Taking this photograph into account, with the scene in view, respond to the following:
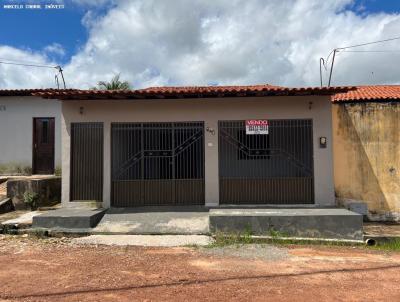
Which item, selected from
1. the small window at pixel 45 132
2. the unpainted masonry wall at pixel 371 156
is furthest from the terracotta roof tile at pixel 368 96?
the small window at pixel 45 132

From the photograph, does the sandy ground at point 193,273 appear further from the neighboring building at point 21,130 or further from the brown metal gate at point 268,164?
the neighboring building at point 21,130

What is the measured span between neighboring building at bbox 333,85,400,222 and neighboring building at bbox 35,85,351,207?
902 millimetres

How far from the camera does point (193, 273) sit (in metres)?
5.46

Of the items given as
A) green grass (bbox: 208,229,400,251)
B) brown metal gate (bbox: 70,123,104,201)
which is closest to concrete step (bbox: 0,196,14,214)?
brown metal gate (bbox: 70,123,104,201)

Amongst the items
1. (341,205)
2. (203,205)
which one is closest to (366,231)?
(341,205)

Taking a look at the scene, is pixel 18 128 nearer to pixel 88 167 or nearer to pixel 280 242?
pixel 88 167

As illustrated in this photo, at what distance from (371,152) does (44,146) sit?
430 inches

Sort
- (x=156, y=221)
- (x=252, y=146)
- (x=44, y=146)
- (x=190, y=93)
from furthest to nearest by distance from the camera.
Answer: (x=44, y=146), (x=252, y=146), (x=190, y=93), (x=156, y=221)

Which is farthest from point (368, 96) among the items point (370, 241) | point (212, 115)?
point (212, 115)

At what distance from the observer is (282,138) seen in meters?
9.23

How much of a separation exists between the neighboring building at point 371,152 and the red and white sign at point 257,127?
199 centimetres

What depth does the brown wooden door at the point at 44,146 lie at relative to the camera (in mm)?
13562

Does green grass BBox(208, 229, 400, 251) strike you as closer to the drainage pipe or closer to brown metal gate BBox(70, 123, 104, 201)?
the drainage pipe

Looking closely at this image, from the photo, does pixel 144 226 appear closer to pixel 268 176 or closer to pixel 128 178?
pixel 128 178
